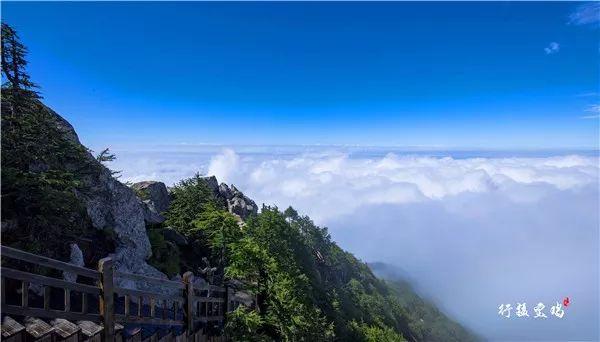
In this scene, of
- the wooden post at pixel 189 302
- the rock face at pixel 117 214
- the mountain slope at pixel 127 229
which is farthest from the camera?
the rock face at pixel 117 214

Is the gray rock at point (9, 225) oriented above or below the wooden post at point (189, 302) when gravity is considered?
above

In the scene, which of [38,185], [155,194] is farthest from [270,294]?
[155,194]

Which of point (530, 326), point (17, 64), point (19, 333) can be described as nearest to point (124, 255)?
point (17, 64)

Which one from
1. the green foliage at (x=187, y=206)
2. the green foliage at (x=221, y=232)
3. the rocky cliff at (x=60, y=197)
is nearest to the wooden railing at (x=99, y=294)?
the rocky cliff at (x=60, y=197)

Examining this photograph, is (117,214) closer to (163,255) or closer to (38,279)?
(163,255)

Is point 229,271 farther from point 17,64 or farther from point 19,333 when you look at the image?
point 17,64

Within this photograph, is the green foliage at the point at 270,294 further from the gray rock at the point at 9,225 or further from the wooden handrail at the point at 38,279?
the wooden handrail at the point at 38,279
